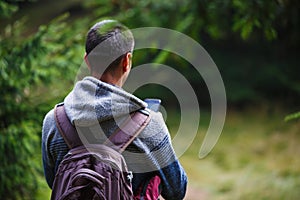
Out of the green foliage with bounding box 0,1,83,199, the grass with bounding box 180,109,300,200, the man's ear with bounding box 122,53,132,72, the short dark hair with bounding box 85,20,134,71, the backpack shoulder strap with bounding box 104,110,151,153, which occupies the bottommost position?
the grass with bounding box 180,109,300,200

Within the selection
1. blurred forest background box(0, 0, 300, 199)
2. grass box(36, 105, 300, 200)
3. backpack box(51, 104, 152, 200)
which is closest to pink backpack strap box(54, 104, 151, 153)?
backpack box(51, 104, 152, 200)

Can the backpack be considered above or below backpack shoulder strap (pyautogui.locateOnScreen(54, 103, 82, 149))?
below

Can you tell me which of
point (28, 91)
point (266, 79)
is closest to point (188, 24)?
point (28, 91)

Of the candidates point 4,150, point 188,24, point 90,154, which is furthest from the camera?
point 188,24

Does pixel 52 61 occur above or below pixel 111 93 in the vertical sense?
below

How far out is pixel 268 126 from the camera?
27.1 feet

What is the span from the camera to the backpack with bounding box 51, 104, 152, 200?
1756 millimetres

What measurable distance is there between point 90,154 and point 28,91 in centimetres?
281

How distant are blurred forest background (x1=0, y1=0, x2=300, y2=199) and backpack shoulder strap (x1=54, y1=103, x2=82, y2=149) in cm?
140

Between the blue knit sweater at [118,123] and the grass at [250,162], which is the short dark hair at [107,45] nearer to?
the blue knit sweater at [118,123]

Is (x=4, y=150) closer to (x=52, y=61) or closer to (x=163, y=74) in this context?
(x=52, y=61)

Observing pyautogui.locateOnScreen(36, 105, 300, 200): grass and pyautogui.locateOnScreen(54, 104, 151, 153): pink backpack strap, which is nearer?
pyautogui.locateOnScreen(54, 104, 151, 153): pink backpack strap

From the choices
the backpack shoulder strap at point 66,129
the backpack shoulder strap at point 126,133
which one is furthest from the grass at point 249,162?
the backpack shoulder strap at point 126,133

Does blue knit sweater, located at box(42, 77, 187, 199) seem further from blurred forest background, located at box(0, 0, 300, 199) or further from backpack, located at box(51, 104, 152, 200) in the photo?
blurred forest background, located at box(0, 0, 300, 199)
